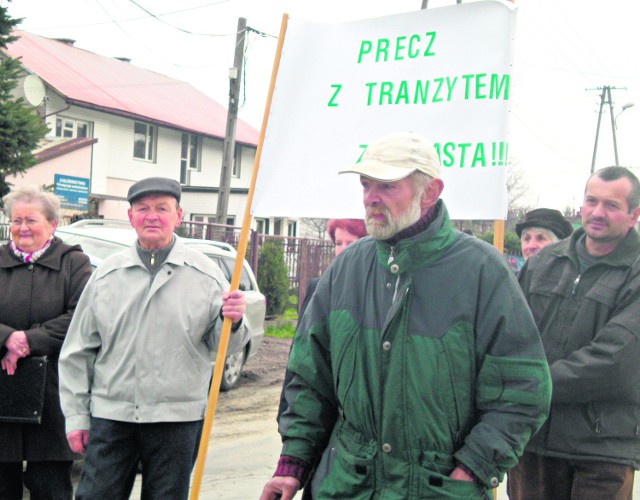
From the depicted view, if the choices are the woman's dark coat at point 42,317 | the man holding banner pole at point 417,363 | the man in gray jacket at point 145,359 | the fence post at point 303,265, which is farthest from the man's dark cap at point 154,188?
the fence post at point 303,265

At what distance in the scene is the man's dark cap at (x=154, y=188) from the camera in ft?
13.0

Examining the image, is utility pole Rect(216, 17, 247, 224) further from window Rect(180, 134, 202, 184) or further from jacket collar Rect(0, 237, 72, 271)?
jacket collar Rect(0, 237, 72, 271)

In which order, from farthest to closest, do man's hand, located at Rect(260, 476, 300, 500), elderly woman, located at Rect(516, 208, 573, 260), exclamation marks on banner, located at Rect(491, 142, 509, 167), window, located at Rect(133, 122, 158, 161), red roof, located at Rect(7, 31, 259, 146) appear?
window, located at Rect(133, 122, 158, 161) < red roof, located at Rect(7, 31, 259, 146) < elderly woman, located at Rect(516, 208, 573, 260) < exclamation marks on banner, located at Rect(491, 142, 509, 167) < man's hand, located at Rect(260, 476, 300, 500)

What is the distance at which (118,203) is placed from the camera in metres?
30.9

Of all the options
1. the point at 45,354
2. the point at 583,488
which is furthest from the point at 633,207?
the point at 45,354

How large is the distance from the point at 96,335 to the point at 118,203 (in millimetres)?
27857

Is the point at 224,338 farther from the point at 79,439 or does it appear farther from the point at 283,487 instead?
the point at 283,487

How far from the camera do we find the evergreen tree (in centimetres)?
1226

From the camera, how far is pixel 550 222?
212 inches

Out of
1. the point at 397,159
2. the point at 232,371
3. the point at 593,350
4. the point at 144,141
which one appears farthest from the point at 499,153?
the point at 144,141

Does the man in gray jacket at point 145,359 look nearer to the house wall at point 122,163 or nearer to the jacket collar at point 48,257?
the jacket collar at point 48,257

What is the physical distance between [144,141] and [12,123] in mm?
22968

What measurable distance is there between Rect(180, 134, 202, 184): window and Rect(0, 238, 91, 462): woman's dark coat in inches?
1297

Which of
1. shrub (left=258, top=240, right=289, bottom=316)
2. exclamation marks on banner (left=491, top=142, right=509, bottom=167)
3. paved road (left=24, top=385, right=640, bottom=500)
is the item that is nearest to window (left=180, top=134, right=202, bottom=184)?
shrub (left=258, top=240, right=289, bottom=316)
